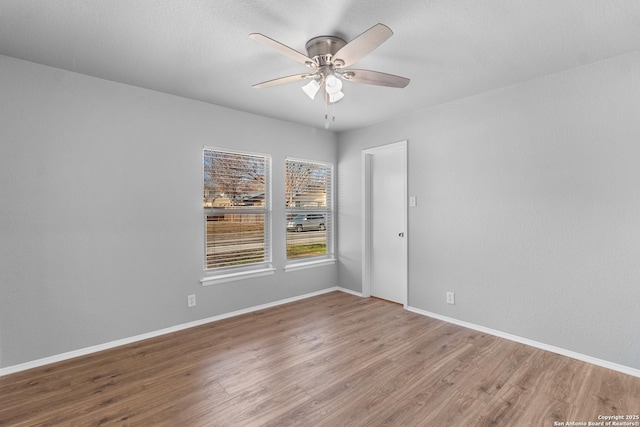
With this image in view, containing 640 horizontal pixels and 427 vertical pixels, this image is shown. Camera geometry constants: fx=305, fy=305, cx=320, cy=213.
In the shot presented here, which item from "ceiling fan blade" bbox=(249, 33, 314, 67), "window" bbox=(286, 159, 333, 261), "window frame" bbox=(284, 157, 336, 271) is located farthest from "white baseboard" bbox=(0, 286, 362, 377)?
"ceiling fan blade" bbox=(249, 33, 314, 67)

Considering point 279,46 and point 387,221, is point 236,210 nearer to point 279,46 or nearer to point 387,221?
point 387,221

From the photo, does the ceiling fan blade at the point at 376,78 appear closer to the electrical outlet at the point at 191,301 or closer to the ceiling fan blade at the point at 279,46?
the ceiling fan blade at the point at 279,46

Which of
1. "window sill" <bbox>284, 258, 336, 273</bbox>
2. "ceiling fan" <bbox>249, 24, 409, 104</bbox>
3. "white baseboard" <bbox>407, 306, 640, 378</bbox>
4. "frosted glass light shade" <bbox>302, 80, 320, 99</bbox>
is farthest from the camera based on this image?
"window sill" <bbox>284, 258, 336, 273</bbox>

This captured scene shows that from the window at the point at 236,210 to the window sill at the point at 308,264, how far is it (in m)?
0.33

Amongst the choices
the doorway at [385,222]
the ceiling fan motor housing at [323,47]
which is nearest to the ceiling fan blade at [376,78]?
the ceiling fan motor housing at [323,47]

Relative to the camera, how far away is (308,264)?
4457 millimetres

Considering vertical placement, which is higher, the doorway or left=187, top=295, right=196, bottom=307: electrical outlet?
the doorway

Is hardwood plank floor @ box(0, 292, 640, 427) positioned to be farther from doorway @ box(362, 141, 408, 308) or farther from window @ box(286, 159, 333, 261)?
window @ box(286, 159, 333, 261)

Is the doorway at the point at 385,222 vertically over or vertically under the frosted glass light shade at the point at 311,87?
under

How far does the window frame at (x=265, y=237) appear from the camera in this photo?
350cm

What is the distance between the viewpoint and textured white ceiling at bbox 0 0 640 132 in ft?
6.02

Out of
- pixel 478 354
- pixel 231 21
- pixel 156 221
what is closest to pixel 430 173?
pixel 478 354

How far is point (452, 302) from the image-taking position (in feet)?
11.4

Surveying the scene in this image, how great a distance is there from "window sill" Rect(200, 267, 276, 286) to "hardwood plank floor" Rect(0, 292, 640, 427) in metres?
0.60
